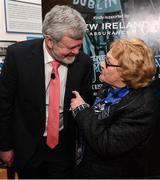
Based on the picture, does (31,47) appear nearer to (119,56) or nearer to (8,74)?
(8,74)

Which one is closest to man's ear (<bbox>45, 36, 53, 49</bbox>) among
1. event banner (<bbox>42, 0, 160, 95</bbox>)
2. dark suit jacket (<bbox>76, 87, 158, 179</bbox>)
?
dark suit jacket (<bbox>76, 87, 158, 179</bbox>)

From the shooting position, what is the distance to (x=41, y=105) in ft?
6.07

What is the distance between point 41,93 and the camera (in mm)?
1843

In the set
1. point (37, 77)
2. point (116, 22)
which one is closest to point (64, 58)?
point (37, 77)

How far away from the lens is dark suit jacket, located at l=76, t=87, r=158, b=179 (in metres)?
1.55

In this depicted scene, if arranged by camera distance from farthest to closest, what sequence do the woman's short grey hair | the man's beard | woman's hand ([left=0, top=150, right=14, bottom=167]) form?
woman's hand ([left=0, top=150, right=14, bottom=167]) < the man's beard < the woman's short grey hair

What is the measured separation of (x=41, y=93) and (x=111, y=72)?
451 mm

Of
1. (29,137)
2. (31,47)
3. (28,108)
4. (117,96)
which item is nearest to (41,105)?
(28,108)

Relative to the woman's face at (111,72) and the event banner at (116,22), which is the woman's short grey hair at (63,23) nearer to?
the woman's face at (111,72)

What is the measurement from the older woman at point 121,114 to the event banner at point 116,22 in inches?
40.9

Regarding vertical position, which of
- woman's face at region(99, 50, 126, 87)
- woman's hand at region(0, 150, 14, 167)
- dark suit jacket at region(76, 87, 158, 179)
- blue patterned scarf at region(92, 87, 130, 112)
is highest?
woman's face at region(99, 50, 126, 87)

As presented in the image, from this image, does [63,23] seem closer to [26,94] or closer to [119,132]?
[26,94]

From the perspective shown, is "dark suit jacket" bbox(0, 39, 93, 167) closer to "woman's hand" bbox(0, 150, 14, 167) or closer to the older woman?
"woman's hand" bbox(0, 150, 14, 167)

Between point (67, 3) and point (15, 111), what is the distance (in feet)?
4.04
